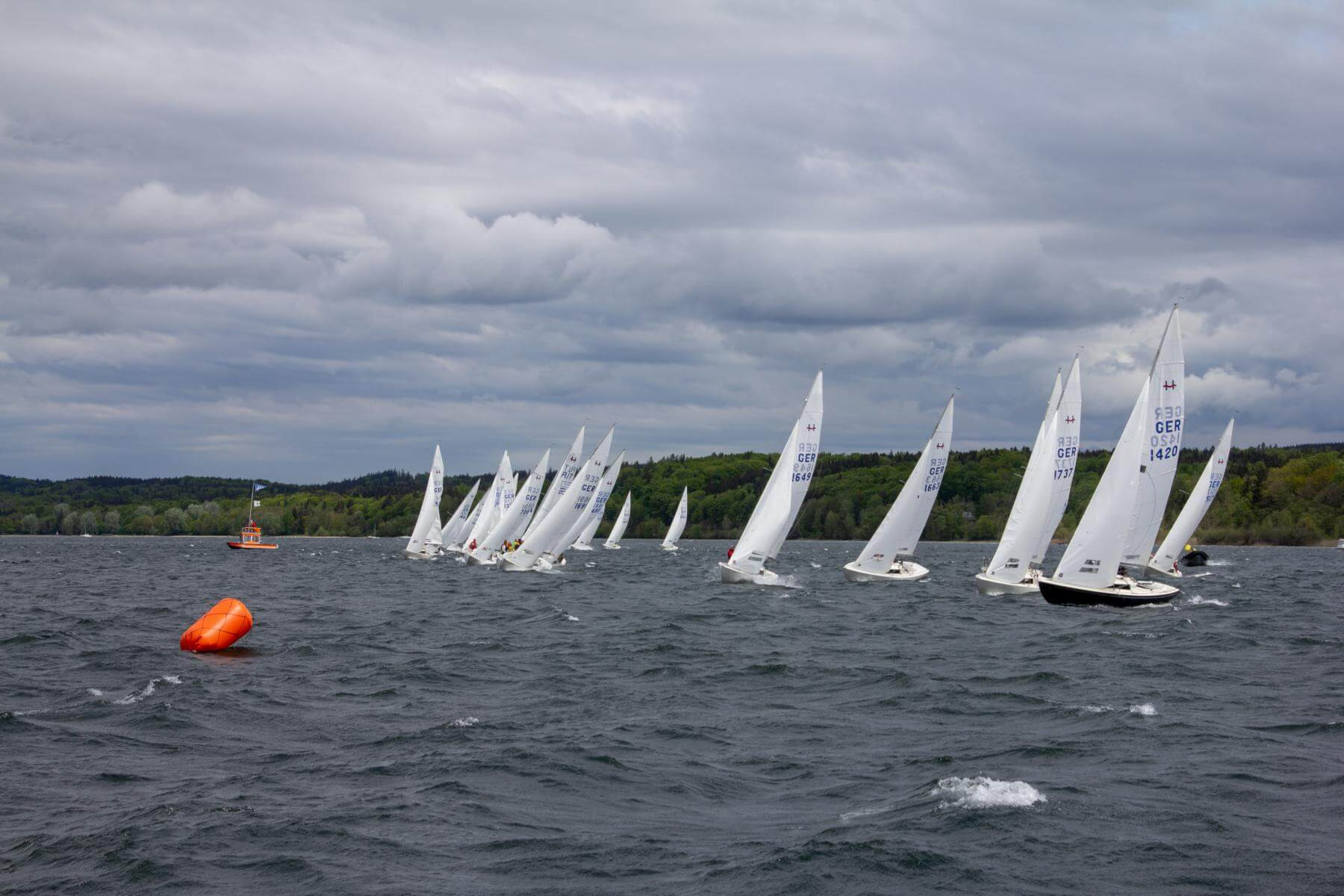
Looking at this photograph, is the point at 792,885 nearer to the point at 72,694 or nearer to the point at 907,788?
the point at 907,788

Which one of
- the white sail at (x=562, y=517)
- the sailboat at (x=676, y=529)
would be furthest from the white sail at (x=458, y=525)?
the white sail at (x=562, y=517)

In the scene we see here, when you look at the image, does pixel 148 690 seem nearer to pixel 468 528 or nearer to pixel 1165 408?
pixel 1165 408

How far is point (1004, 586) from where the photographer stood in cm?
4375

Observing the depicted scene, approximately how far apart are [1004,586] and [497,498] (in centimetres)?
4388

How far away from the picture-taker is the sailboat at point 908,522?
50719 mm

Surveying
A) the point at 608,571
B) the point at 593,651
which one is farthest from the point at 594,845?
the point at 608,571

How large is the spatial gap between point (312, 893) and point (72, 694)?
12.4m

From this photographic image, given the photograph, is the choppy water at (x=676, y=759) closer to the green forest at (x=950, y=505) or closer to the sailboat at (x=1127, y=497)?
the sailboat at (x=1127, y=497)

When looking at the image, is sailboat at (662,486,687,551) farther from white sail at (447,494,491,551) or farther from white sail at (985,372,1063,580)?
white sail at (985,372,1063,580)

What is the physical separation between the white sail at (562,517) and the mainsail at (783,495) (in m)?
11.5

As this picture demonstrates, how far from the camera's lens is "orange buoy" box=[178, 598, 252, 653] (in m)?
27.3

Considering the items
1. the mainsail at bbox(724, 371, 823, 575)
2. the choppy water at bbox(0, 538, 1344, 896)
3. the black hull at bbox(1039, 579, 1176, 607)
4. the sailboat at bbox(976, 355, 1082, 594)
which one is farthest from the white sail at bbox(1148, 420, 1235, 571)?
the choppy water at bbox(0, 538, 1344, 896)

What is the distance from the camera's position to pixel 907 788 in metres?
14.6

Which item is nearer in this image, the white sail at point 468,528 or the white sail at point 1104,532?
the white sail at point 1104,532
